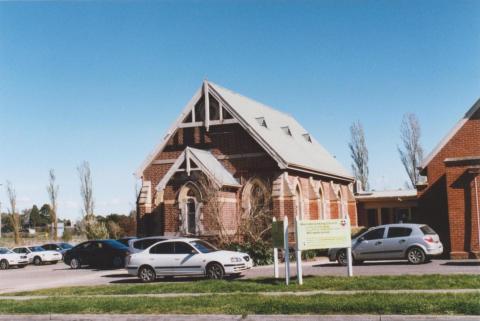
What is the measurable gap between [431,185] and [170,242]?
45.9ft

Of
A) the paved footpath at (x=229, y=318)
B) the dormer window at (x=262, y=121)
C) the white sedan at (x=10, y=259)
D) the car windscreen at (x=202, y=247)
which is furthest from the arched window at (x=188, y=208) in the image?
the paved footpath at (x=229, y=318)

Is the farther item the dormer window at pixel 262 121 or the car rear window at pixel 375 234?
the dormer window at pixel 262 121

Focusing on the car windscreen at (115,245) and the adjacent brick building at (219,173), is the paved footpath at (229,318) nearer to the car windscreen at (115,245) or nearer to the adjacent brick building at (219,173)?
the adjacent brick building at (219,173)

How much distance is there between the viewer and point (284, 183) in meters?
29.3

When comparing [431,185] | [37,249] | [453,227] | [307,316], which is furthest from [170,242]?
[37,249]

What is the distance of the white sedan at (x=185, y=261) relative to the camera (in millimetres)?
19344

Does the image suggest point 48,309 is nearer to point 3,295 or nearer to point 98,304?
point 98,304

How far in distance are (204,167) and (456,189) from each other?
11.9 metres

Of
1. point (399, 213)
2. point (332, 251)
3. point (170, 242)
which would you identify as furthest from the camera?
point (399, 213)

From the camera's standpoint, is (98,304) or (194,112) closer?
(98,304)

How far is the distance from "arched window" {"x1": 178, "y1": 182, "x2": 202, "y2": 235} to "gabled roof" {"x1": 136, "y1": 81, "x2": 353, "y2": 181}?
446 centimetres

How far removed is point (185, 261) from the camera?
1978 centimetres

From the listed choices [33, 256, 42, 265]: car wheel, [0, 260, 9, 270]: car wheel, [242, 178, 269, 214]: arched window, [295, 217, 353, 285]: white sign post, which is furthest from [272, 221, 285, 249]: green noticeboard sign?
[33, 256, 42, 265]: car wheel

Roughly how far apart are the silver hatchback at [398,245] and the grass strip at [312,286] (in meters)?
5.75
